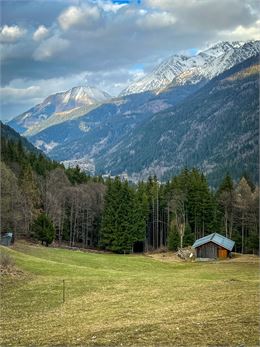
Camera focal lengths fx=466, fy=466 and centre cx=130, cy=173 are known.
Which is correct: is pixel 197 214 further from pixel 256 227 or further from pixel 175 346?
pixel 175 346

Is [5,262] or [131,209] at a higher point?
[131,209]

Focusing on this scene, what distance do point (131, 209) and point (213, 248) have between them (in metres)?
24.2

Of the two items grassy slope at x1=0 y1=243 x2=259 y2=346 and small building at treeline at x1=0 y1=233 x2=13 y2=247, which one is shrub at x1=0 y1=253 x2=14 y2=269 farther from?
small building at treeline at x1=0 y1=233 x2=13 y2=247

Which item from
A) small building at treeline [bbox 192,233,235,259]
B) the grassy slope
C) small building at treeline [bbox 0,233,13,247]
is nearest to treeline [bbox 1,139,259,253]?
small building at treeline [bbox 192,233,235,259]

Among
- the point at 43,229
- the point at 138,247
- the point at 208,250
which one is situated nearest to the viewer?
the point at 43,229

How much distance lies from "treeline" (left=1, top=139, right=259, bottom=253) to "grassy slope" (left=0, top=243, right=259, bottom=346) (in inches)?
2037

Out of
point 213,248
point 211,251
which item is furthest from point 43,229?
point 213,248

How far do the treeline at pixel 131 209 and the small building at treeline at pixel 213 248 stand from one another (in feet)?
19.4

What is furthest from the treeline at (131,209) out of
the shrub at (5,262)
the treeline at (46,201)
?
the shrub at (5,262)

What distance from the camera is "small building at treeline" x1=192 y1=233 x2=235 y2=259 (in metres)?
93.2

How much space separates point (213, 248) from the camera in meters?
94.4

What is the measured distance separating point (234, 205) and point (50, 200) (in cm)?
4116

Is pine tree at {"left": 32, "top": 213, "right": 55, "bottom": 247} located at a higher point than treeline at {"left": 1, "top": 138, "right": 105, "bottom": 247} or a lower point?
lower

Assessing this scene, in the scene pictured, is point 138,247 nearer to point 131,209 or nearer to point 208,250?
point 131,209
